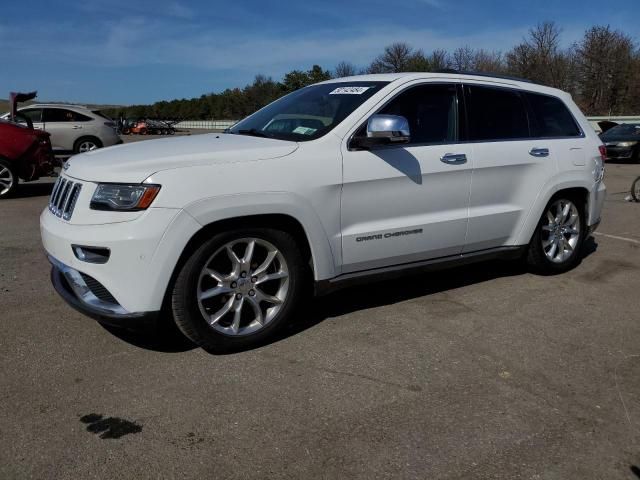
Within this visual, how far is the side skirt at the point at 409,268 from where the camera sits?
4008 millimetres

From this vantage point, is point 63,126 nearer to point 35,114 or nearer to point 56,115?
point 56,115

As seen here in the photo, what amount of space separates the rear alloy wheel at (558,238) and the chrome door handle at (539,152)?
0.47 meters

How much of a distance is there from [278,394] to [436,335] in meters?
1.34

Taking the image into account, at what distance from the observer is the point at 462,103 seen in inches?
185

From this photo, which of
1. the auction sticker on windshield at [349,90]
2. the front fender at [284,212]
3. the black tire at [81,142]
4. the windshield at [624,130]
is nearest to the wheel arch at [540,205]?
the auction sticker on windshield at [349,90]

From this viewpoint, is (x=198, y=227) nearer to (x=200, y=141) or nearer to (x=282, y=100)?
(x=200, y=141)

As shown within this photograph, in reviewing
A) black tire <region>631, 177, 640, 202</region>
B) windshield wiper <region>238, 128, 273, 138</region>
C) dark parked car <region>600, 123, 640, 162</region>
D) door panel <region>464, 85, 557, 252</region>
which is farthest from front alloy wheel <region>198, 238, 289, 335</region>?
dark parked car <region>600, 123, 640, 162</region>

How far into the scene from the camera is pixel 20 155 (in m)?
9.73

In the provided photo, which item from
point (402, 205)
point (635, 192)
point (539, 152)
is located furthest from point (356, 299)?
point (635, 192)

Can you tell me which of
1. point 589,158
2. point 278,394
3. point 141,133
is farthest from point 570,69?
point 278,394

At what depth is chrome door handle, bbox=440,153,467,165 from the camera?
14.4 ft

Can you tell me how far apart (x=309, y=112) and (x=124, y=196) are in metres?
1.66

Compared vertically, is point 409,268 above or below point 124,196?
below

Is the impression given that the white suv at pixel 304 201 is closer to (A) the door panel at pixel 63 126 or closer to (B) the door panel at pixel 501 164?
(B) the door panel at pixel 501 164
